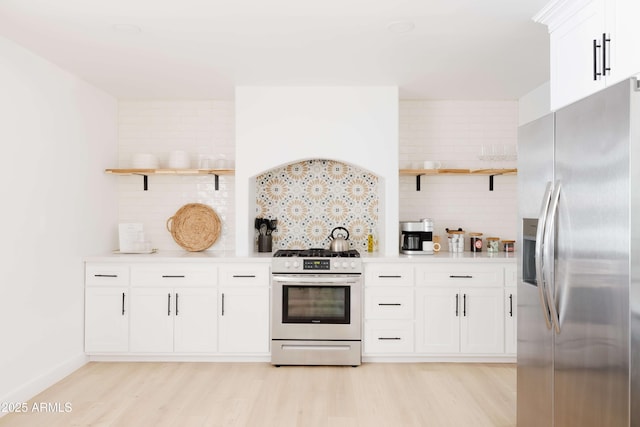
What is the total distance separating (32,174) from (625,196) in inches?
145

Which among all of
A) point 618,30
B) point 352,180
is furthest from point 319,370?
point 618,30

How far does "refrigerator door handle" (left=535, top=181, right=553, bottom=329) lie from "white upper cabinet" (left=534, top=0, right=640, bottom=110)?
550mm

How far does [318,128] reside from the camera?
14.2 feet

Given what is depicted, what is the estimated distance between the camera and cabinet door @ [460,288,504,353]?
4.13m

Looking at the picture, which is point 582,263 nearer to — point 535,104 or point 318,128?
point 318,128

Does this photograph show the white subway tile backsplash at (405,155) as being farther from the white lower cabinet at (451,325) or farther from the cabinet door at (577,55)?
the cabinet door at (577,55)

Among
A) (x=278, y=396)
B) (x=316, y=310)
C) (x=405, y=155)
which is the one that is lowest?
(x=278, y=396)

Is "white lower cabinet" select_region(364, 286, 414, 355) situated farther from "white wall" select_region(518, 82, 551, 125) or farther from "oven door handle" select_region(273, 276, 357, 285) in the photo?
"white wall" select_region(518, 82, 551, 125)

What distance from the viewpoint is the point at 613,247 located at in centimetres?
182

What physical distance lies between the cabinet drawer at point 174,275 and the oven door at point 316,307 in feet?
1.97

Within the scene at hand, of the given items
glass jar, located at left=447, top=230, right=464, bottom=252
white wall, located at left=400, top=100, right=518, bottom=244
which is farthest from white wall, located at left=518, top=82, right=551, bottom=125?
glass jar, located at left=447, top=230, right=464, bottom=252

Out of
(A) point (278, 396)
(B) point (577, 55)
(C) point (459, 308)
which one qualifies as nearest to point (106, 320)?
(A) point (278, 396)

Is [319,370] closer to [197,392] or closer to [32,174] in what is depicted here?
[197,392]

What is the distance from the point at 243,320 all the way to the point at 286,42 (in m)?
2.37
